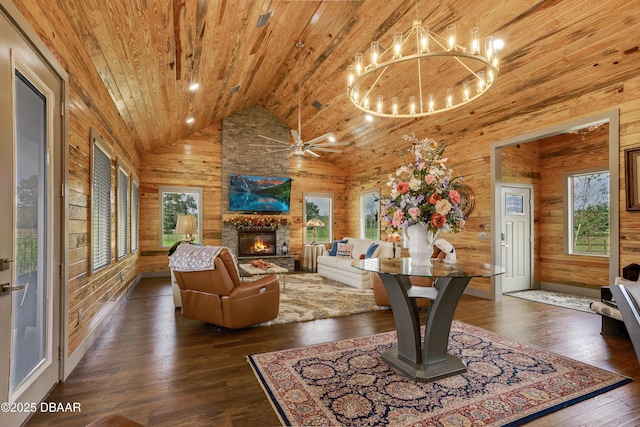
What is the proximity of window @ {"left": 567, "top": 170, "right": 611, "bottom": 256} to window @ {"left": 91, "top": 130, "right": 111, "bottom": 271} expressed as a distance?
25.1 ft

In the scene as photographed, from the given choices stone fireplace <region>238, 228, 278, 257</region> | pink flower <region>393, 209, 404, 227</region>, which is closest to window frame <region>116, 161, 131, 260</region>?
stone fireplace <region>238, 228, 278, 257</region>

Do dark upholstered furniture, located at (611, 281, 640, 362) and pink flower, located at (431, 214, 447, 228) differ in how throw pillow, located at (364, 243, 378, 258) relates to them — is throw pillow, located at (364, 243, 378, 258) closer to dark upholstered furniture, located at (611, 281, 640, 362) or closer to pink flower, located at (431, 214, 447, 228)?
pink flower, located at (431, 214, 447, 228)

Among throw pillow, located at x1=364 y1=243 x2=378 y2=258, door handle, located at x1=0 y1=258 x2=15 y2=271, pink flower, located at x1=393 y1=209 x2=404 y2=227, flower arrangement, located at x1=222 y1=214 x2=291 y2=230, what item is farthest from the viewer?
Result: flower arrangement, located at x1=222 y1=214 x2=291 y2=230

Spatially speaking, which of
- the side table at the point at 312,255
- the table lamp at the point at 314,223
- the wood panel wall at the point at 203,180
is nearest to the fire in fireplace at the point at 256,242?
the wood panel wall at the point at 203,180

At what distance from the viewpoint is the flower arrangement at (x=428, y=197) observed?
2666mm

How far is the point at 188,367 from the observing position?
2775 mm

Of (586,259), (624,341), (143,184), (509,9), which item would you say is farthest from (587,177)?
(143,184)

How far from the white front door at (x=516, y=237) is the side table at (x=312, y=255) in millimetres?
4208

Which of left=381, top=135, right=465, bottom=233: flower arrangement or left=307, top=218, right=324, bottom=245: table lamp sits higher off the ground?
left=381, top=135, right=465, bottom=233: flower arrangement

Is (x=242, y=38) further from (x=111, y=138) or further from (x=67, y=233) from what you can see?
(x=67, y=233)

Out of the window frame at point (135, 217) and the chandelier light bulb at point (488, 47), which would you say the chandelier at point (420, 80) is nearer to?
the chandelier light bulb at point (488, 47)

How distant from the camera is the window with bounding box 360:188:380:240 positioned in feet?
28.3

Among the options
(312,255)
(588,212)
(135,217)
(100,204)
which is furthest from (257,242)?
(588,212)

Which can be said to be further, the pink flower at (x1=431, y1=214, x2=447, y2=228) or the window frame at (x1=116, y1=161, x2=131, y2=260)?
the window frame at (x1=116, y1=161, x2=131, y2=260)
